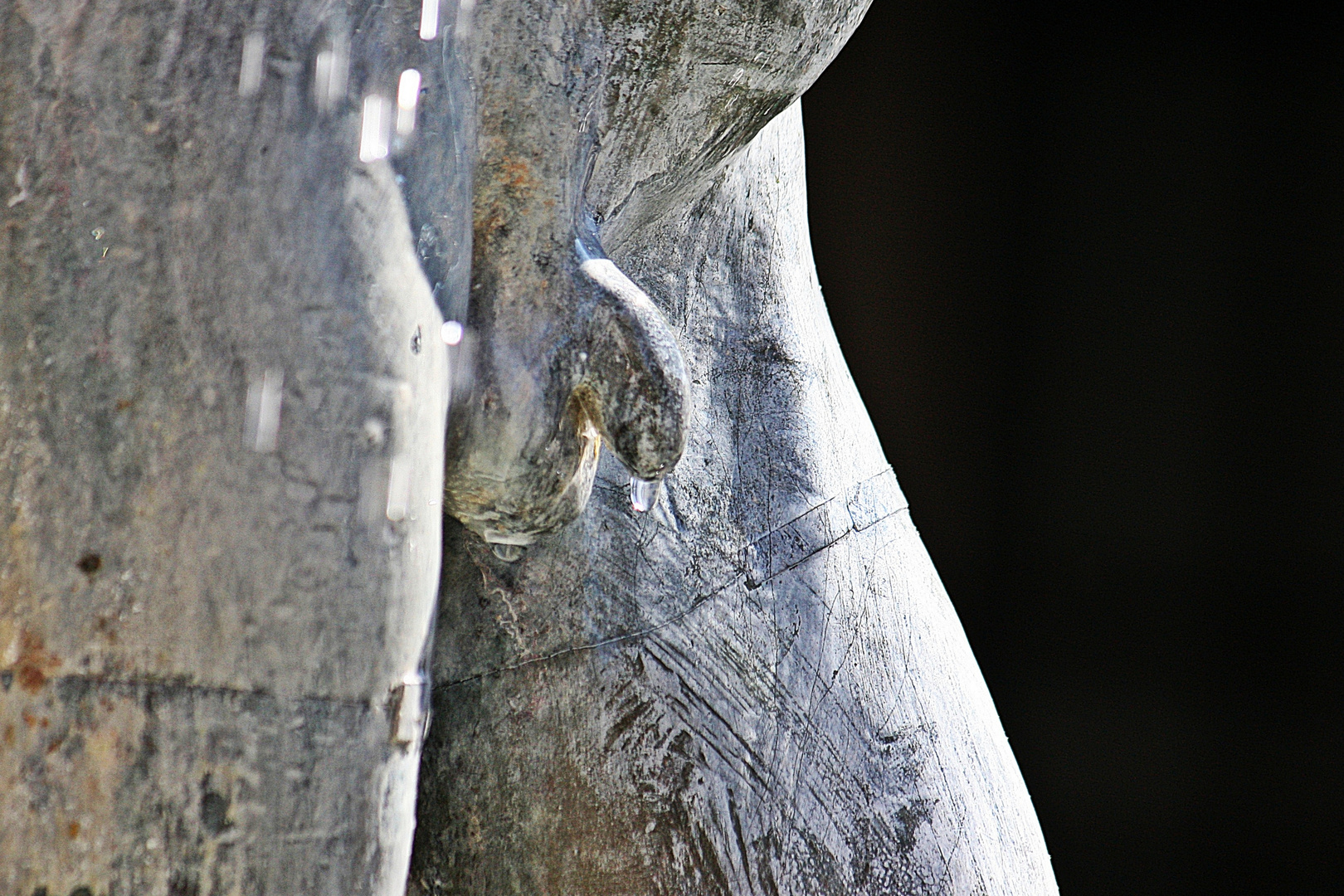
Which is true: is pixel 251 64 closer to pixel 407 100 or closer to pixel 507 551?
pixel 407 100

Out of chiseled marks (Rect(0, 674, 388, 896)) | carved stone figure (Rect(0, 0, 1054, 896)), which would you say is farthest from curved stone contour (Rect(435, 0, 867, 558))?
chiseled marks (Rect(0, 674, 388, 896))

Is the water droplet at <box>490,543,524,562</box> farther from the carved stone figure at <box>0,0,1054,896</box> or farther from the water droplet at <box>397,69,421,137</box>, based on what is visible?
the water droplet at <box>397,69,421,137</box>

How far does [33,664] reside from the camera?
39 cm

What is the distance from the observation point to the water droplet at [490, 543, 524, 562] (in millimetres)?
593

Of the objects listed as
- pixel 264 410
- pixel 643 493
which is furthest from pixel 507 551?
pixel 264 410

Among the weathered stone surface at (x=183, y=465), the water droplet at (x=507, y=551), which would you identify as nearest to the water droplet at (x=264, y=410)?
the weathered stone surface at (x=183, y=465)

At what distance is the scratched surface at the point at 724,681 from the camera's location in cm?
60

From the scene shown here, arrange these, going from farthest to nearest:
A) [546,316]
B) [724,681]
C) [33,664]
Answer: [724,681] → [546,316] → [33,664]

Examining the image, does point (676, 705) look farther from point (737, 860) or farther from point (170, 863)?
point (170, 863)

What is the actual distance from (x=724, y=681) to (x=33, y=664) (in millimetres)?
304

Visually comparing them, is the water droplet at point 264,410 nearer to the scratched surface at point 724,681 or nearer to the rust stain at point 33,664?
the rust stain at point 33,664

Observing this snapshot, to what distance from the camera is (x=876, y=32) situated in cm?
231

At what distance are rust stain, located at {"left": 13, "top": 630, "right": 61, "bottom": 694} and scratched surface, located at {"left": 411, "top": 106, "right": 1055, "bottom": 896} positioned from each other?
22 cm

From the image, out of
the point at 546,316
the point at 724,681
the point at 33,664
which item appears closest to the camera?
the point at 33,664
